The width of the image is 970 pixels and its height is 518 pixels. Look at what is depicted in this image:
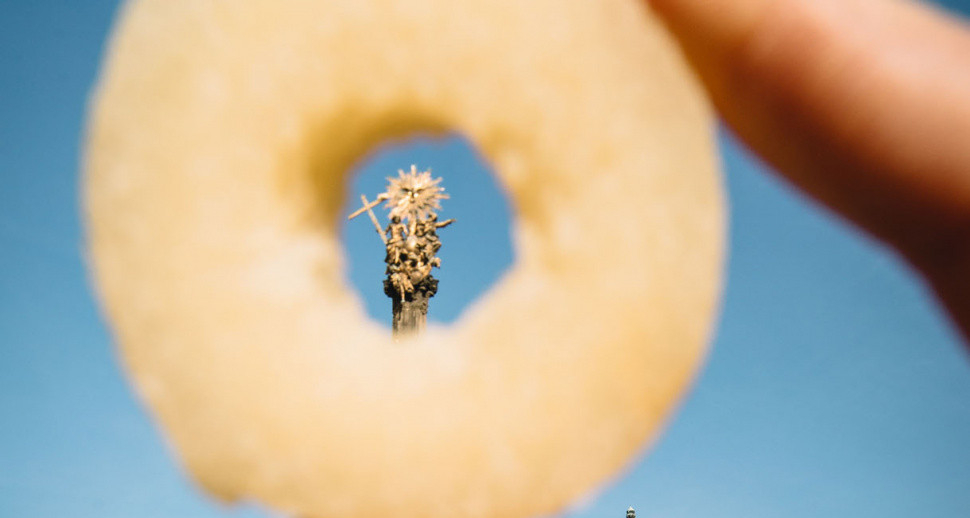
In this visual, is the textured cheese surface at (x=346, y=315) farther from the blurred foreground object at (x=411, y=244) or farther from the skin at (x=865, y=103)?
the blurred foreground object at (x=411, y=244)

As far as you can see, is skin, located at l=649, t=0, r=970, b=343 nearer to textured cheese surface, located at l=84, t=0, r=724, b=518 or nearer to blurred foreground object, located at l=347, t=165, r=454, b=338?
textured cheese surface, located at l=84, t=0, r=724, b=518

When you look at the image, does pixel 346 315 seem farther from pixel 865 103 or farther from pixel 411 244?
pixel 411 244

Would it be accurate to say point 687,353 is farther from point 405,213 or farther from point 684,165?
point 405,213

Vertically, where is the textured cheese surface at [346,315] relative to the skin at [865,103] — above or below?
below

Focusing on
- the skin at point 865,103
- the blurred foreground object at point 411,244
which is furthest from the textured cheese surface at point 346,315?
the blurred foreground object at point 411,244

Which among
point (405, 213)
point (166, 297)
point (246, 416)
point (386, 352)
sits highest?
point (405, 213)

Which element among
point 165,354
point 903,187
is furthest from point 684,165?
point 165,354
